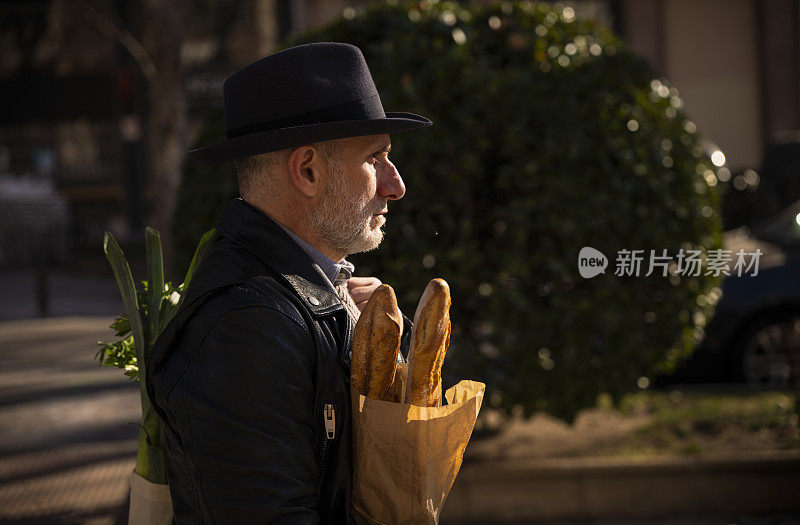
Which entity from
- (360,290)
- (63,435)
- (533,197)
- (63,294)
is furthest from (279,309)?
(63,294)

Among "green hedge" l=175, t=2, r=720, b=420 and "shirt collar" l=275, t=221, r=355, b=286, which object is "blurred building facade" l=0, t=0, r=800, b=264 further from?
"shirt collar" l=275, t=221, r=355, b=286

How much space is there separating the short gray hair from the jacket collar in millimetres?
55

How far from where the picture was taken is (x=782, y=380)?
24.9ft

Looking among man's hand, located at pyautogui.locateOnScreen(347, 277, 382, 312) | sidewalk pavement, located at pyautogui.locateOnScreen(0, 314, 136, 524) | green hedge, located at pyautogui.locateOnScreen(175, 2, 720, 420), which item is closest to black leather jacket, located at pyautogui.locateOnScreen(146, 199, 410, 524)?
man's hand, located at pyautogui.locateOnScreen(347, 277, 382, 312)

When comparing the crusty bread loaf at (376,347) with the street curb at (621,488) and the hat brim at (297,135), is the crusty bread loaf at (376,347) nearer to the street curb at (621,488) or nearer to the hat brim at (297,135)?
the hat brim at (297,135)

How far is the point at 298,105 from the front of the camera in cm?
189

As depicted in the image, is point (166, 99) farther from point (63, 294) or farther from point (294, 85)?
point (294, 85)

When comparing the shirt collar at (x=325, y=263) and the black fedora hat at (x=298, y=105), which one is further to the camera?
the shirt collar at (x=325, y=263)

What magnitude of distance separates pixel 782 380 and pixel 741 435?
72.8 inches

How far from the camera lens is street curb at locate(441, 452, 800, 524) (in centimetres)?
523

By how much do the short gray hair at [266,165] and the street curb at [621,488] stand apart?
3658mm

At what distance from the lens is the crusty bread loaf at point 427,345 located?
1794mm

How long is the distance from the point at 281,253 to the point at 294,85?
38 cm

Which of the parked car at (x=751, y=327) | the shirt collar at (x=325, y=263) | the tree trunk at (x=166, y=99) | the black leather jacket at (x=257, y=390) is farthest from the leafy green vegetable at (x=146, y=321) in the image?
the tree trunk at (x=166, y=99)
